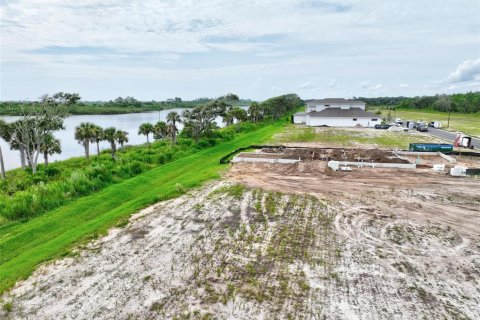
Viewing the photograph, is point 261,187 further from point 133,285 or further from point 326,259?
point 133,285

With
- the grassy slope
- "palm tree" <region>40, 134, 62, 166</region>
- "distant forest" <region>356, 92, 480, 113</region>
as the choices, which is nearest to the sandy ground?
the grassy slope

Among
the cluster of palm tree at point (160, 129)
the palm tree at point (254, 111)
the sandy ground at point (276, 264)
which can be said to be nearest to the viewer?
the sandy ground at point (276, 264)

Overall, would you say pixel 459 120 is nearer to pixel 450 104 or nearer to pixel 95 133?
pixel 450 104

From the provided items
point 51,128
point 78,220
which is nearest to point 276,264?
point 78,220

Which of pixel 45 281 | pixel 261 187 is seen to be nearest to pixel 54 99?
pixel 261 187

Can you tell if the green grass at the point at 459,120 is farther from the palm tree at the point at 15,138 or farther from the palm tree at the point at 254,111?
the palm tree at the point at 15,138

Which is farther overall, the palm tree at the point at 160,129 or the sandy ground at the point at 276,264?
the palm tree at the point at 160,129

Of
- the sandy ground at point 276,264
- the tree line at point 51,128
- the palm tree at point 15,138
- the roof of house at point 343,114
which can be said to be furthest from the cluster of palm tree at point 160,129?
the roof of house at point 343,114
